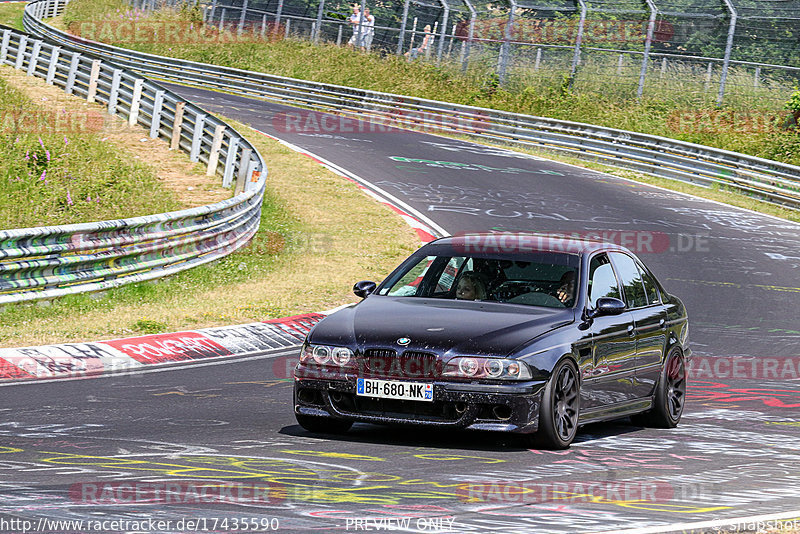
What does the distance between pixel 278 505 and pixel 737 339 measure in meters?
10.3

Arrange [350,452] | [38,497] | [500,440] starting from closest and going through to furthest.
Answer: [38,497], [350,452], [500,440]

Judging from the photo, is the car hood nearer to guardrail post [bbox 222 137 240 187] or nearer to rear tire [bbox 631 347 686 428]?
rear tire [bbox 631 347 686 428]

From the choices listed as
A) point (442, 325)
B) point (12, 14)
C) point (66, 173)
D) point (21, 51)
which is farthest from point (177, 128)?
point (12, 14)

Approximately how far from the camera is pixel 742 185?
30.9 meters

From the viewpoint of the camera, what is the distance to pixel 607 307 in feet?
Result: 28.0

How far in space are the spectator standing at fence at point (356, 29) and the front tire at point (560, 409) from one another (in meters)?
40.1

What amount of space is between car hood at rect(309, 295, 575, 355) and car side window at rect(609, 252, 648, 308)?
3.63 feet

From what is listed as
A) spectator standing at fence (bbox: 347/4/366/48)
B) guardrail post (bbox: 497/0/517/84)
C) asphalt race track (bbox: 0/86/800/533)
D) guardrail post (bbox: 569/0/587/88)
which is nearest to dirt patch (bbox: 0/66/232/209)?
asphalt race track (bbox: 0/86/800/533)

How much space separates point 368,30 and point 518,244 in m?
38.9

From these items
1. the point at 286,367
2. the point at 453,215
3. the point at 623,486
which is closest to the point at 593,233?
the point at 453,215

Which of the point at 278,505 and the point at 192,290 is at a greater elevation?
the point at 278,505

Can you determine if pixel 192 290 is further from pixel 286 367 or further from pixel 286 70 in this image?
pixel 286 70

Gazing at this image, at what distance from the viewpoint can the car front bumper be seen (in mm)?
7586

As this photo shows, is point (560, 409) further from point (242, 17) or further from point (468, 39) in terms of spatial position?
point (242, 17)
